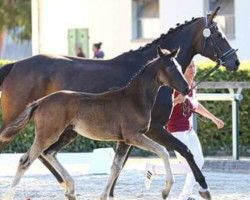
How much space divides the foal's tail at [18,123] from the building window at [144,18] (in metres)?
17.5

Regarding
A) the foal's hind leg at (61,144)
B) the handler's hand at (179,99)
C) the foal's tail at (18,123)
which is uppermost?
the handler's hand at (179,99)

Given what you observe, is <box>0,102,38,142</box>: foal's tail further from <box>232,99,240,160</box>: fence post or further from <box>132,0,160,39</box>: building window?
<box>132,0,160,39</box>: building window

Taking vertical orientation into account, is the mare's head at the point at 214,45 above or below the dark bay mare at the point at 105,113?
above

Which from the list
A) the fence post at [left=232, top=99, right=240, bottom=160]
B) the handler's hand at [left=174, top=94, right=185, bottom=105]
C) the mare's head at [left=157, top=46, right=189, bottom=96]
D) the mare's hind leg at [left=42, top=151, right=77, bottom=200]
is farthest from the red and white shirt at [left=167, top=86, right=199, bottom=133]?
the fence post at [left=232, top=99, right=240, bottom=160]

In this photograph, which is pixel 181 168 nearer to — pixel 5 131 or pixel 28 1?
pixel 5 131

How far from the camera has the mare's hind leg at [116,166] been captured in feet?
35.4

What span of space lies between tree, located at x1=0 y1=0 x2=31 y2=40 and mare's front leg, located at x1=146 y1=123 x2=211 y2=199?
97.0 feet

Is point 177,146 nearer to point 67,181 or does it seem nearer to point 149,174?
point 149,174

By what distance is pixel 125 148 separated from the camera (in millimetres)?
11086

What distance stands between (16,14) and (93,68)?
97.9ft

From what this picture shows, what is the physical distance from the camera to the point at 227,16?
90.1ft

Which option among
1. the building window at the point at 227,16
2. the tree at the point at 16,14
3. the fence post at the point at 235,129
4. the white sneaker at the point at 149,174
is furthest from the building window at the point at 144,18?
the white sneaker at the point at 149,174

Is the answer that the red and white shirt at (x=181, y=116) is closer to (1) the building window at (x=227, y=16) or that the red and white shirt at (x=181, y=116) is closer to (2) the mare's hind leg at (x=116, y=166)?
(2) the mare's hind leg at (x=116, y=166)

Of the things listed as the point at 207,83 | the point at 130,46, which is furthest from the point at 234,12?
the point at 207,83
